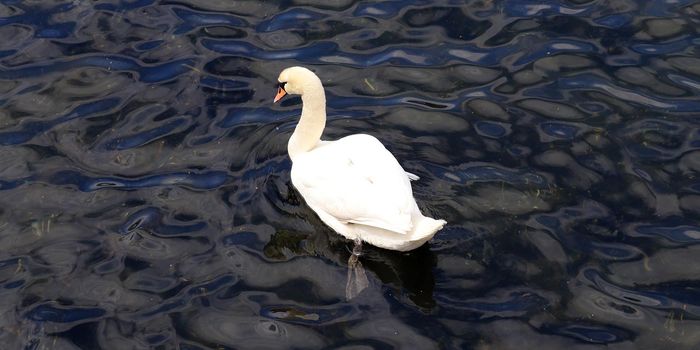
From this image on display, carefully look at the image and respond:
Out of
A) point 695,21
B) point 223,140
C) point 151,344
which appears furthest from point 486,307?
point 695,21

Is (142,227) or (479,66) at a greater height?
(479,66)

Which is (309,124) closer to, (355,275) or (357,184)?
(357,184)

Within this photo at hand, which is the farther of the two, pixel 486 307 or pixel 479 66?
pixel 479 66

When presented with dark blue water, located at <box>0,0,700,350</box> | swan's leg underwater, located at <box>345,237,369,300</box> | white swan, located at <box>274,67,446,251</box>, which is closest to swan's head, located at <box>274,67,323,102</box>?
white swan, located at <box>274,67,446,251</box>

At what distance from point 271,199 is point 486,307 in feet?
9.28

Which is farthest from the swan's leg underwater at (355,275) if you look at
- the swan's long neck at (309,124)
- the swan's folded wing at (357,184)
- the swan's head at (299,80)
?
the swan's head at (299,80)

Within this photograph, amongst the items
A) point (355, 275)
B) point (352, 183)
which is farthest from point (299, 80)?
point (355, 275)

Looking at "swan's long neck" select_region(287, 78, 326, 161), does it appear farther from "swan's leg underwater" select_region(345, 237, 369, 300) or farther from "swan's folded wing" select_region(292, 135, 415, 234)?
"swan's leg underwater" select_region(345, 237, 369, 300)

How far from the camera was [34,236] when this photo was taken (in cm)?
1039

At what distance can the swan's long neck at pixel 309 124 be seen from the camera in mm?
10805

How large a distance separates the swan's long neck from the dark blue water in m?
0.54

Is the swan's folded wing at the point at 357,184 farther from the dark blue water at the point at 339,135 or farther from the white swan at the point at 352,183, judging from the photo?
the dark blue water at the point at 339,135

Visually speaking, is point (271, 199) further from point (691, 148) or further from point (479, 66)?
point (691, 148)

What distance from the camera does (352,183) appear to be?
9867 millimetres
